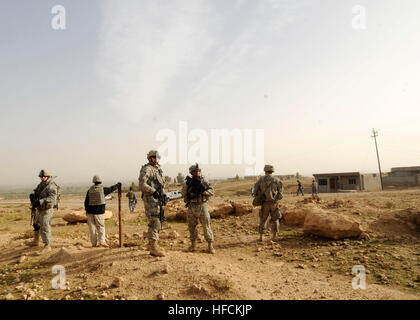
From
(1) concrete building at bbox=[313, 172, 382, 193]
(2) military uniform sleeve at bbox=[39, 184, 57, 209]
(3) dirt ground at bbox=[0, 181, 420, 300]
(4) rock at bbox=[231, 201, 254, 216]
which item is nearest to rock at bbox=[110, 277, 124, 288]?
(3) dirt ground at bbox=[0, 181, 420, 300]

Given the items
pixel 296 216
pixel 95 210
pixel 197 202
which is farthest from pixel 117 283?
pixel 296 216

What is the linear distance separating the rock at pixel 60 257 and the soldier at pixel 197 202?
2760 mm

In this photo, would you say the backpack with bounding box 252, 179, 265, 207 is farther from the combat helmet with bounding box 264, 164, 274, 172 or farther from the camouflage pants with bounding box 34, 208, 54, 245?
the camouflage pants with bounding box 34, 208, 54, 245

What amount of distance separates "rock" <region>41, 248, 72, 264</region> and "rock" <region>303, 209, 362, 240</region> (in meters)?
6.47

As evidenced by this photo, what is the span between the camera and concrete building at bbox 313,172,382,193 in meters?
30.6

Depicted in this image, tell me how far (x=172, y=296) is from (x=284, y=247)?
412 cm

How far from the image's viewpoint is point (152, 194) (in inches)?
215

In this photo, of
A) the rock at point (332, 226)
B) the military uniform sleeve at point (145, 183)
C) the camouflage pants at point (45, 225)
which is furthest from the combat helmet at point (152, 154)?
the rock at point (332, 226)

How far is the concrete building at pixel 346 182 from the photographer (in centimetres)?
3062

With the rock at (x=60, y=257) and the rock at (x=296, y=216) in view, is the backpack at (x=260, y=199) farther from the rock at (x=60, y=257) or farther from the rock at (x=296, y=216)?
the rock at (x=60, y=257)

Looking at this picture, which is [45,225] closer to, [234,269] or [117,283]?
[117,283]
